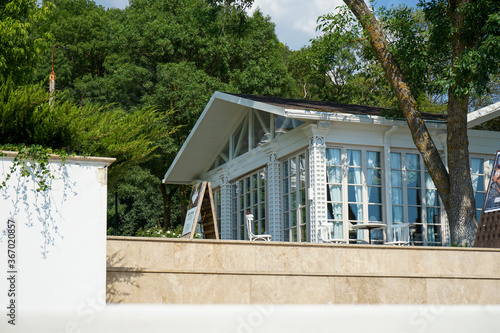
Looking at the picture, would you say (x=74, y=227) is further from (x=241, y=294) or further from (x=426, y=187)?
(x=426, y=187)

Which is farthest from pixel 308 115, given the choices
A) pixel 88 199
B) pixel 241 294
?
pixel 88 199

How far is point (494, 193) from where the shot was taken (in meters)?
12.8

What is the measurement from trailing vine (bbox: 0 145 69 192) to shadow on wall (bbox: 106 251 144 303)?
203 centimetres

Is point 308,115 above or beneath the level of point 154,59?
beneath

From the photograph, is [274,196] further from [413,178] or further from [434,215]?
[434,215]

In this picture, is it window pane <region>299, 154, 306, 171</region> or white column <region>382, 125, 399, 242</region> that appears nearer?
white column <region>382, 125, 399, 242</region>

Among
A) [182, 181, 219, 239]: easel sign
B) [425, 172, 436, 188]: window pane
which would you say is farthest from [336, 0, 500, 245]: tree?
[182, 181, 219, 239]: easel sign

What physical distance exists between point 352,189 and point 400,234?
1.42 metres

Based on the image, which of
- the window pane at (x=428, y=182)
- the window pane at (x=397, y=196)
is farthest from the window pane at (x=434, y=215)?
the window pane at (x=397, y=196)

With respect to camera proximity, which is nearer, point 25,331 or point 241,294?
point 25,331

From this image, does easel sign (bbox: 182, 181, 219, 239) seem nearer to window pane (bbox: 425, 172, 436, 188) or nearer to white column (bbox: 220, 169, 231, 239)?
window pane (bbox: 425, 172, 436, 188)

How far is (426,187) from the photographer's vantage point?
49.2 feet

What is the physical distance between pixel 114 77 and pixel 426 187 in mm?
17160

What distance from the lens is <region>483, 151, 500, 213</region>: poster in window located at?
1266cm
